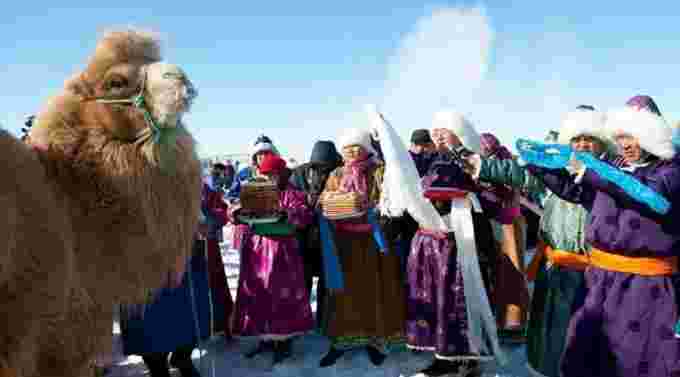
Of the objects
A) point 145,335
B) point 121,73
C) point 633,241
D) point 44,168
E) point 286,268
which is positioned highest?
point 121,73

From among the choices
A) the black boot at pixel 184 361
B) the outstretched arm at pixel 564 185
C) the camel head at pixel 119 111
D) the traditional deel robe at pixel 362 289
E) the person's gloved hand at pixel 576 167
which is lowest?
the black boot at pixel 184 361

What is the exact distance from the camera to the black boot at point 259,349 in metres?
4.01

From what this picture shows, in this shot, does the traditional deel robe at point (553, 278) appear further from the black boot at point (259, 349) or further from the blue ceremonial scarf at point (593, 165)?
the black boot at point (259, 349)

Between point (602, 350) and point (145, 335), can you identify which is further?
point (145, 335)

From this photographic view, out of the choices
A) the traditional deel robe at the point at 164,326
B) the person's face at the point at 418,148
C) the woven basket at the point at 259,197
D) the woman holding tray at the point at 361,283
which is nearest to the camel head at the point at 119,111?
the traditional deel robe at the point at 164,326

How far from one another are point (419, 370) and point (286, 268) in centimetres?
133

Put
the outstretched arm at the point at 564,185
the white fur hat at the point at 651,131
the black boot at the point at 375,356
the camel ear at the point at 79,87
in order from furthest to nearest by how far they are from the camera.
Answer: the black boot at the point at 375,356
the outstretched arm at the point at 564,185
the white fur hat at the point at 651,131
the camel ear at the point at 79,87

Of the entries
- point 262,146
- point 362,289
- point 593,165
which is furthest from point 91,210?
point 262,146

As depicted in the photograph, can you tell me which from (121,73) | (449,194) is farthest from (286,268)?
(121,73)

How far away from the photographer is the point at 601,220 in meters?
2.34

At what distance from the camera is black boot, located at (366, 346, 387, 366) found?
3816 millimetres

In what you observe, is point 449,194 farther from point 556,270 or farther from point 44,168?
point 44,168

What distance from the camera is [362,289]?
3.86 meters

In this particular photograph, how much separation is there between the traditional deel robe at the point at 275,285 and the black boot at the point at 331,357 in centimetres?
28
